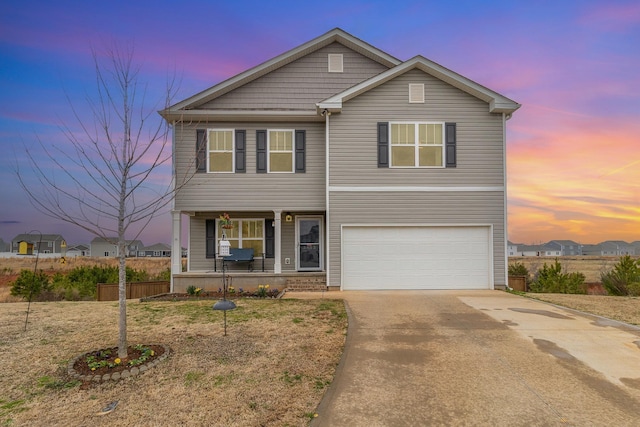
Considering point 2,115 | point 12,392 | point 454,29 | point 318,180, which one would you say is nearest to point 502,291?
point 318,180

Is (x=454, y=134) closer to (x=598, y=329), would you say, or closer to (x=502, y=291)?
A: (x=502, y=291)

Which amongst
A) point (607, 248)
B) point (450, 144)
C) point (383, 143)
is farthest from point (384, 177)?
point (607, 248)

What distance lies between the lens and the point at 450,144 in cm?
1248

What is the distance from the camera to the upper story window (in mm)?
13234

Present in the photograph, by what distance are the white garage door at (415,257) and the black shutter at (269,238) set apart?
3136 millimetres

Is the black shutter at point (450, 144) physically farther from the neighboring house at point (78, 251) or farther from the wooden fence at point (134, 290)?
the neighboring house at point (78, 251)

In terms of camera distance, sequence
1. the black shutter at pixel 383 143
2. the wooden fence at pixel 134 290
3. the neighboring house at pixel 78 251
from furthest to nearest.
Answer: the neighboring house at pixel 78 251
the wooden fence at pixel 134 290
the black shutter at pixel 383 143

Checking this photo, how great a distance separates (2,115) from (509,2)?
16968mm

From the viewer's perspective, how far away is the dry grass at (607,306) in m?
8.41

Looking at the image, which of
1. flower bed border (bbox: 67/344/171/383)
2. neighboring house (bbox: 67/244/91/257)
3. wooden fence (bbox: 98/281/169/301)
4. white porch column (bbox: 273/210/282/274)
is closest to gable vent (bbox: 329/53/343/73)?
white porch column (bbox: 273/210/282/274)

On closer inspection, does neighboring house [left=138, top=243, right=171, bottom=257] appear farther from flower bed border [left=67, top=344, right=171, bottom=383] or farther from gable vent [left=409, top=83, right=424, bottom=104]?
flower bed border [left=67, top=344, right=171, bottom=383]

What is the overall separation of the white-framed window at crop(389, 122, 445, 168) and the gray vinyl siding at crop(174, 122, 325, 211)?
266 centimetres

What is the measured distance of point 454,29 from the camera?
1538 cm

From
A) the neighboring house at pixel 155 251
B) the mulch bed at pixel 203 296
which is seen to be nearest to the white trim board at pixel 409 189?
the mulch bed at pixel 203 296
